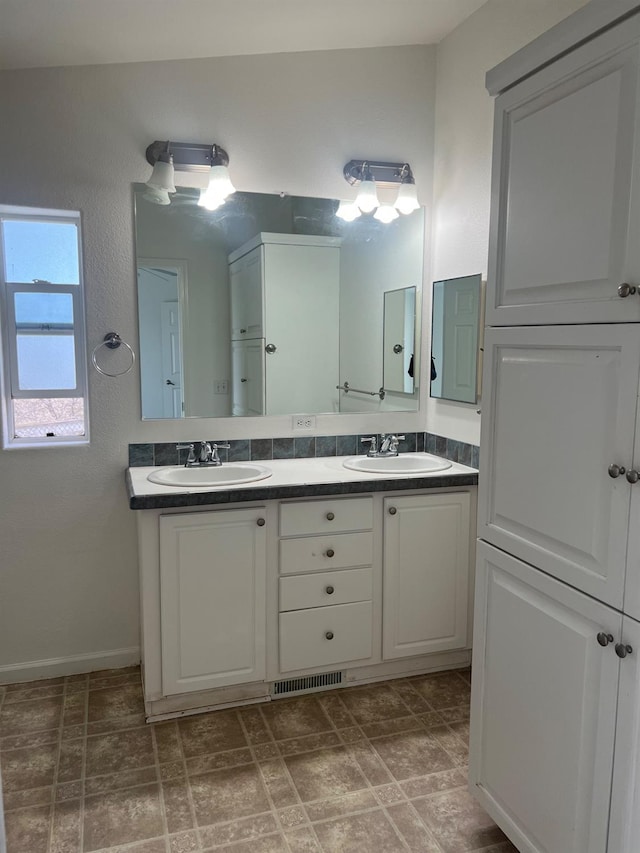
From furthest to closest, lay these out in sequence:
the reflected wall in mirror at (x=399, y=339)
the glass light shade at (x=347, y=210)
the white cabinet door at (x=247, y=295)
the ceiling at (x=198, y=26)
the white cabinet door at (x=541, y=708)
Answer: the reflected wall in mirror at (x=399, y=339)
the glass light shade at (x=347, y=210)
the white cabinet door at (x=247, y=295)
the ceiling at (x=198, y=26)
the white cabinet door at (x=541, y=708)

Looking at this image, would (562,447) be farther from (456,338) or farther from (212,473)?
(212,473)

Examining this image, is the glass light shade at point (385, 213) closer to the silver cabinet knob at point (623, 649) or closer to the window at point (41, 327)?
the window at point (41, 327)

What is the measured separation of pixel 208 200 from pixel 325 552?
1525mm

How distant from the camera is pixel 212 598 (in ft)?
7.70

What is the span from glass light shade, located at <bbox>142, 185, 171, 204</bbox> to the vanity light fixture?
0.76 meters

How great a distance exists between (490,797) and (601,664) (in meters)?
0.65

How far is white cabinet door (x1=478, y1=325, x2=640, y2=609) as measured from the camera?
1.25 meters

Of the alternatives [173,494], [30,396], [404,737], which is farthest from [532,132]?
A: [30,396]

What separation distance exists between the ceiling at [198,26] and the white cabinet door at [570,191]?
3.88 feet

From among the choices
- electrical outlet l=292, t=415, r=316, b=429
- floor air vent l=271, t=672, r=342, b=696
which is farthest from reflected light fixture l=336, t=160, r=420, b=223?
floor air vent l=271, t=672, r=342, b=696

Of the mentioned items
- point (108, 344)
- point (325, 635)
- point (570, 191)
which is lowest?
point (325, 635)

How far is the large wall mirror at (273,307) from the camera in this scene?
2688 millimetres

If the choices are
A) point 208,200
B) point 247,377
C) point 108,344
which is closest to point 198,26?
point 208,200

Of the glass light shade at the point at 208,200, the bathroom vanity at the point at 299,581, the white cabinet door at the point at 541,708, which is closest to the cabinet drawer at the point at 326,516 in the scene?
the bathroom vanity at the point at 299,581
